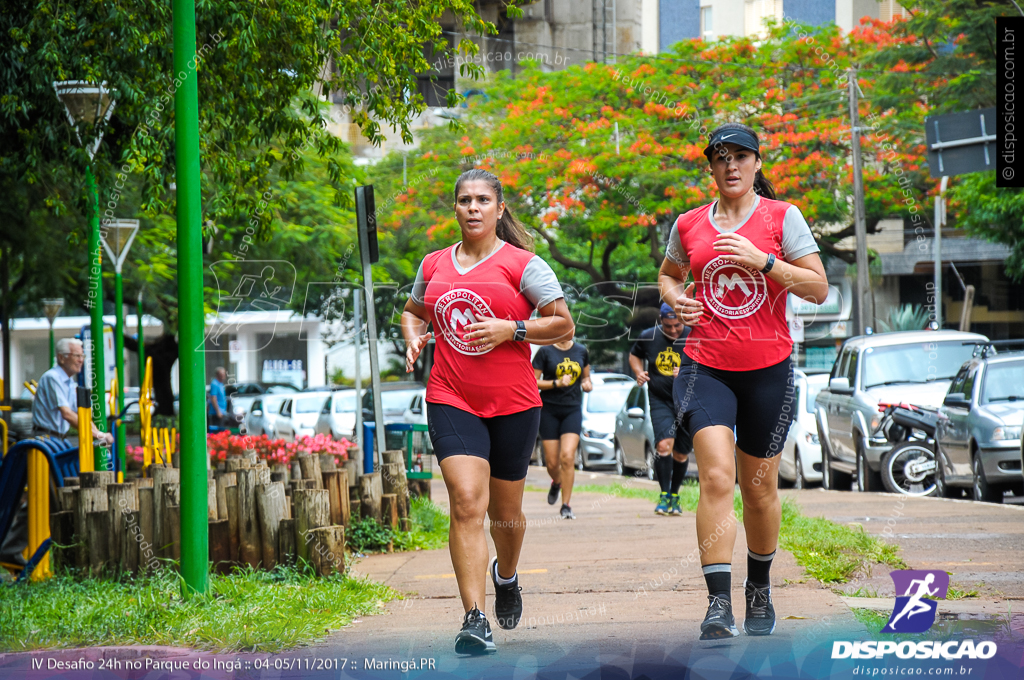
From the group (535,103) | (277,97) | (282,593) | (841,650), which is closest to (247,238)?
(277,97)

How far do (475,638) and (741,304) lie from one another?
5.21 ft

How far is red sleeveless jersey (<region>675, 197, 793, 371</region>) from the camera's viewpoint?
4629 mm

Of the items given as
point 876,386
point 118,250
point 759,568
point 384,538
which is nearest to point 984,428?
point 876,386

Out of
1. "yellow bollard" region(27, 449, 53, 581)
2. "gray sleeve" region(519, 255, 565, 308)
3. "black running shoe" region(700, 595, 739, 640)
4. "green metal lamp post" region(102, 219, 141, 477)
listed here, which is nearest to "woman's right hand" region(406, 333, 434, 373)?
"gray sleeve" region(519, 255, 565, 308)

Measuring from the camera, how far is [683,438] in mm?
9695

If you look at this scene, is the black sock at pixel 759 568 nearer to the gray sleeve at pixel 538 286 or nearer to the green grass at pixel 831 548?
the gray sleeve at pixel 538 286

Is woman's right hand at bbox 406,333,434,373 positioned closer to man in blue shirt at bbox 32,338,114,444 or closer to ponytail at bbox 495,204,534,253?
ponytail at bbox 495,204,534,253

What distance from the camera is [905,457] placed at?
13.5 m

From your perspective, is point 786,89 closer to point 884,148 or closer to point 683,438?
point 884,148

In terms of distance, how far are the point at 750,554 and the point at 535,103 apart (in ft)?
76.5

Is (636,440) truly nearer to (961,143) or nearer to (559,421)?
(961,143)

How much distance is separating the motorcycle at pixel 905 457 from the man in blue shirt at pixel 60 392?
8.11 metres

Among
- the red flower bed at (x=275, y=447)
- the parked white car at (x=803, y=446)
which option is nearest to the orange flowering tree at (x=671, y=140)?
the parked white car at (x=803, y=446)

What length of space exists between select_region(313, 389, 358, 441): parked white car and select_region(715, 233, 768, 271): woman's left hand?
64.5 ft
